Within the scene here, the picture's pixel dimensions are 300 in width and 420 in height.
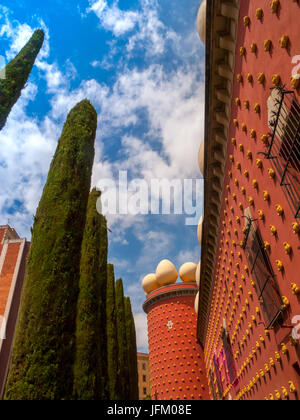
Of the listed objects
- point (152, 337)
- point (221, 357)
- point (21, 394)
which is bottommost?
point (21, 394)

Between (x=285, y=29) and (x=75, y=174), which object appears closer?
(x=285, y=29)

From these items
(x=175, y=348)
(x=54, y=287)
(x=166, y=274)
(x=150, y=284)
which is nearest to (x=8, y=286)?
(x=150, y=284)

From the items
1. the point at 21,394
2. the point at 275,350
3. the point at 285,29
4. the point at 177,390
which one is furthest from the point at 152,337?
the point at 285,29

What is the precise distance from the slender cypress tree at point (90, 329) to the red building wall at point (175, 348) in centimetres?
1926

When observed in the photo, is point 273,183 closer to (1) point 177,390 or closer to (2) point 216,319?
(2) point 216,319

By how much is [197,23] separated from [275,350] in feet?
37.3

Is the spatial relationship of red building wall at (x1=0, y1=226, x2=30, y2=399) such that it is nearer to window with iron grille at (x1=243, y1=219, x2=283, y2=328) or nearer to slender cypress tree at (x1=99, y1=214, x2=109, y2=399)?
slender cypress tree at (x1=99, y1=214, x2=109, y2=399)

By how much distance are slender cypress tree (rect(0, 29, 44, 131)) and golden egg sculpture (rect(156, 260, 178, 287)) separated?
25.7 metres

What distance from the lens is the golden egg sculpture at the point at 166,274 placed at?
32.5 meters

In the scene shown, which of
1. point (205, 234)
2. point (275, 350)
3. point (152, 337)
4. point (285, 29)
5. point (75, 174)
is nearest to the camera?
point (285, 29)

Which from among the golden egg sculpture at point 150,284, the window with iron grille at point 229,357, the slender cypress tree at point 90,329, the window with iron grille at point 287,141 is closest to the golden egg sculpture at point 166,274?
the golden egg sculpture at point 150,284

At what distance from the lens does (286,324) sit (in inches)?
268

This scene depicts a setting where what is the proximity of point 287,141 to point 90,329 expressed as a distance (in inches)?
291

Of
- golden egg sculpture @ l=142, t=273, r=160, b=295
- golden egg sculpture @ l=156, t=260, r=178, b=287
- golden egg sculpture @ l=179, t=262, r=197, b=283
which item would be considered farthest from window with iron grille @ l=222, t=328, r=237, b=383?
golden egg sculpture @ l=142, t=273, r=160, b=295
